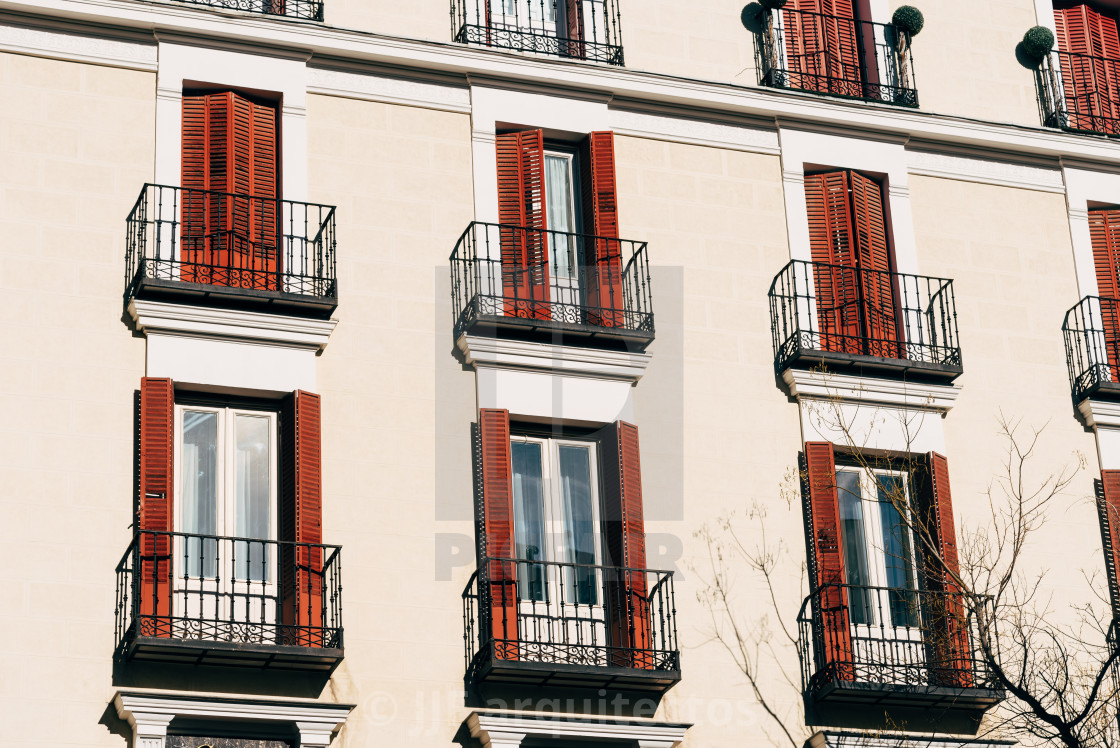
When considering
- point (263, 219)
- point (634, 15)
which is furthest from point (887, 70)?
point (263, 219)

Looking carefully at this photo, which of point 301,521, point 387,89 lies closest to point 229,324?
point 301,521

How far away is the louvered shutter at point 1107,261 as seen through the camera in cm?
2453

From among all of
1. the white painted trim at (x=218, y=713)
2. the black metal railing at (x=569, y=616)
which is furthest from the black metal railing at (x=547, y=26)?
the white painted trim at (x=218, y=713)

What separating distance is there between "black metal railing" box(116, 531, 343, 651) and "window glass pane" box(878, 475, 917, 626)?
642 cm

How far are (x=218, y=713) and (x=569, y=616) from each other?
13.4 ft

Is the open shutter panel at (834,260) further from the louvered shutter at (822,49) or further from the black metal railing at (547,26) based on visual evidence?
the black metal railing at (547,26)

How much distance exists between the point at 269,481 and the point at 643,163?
6238 millimetres

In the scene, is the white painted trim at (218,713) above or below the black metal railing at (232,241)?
below

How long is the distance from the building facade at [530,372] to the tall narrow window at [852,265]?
46 mm

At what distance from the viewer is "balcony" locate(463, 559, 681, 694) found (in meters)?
20.0

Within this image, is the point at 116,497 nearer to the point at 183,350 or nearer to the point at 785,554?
the point at 183,350

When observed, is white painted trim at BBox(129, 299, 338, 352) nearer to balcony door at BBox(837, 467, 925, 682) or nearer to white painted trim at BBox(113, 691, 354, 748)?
white painted trim at BBox(113, 691, 354, 748)

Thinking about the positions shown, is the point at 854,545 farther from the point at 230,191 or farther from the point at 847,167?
the point at 230,191

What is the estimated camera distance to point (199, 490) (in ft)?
66.6
